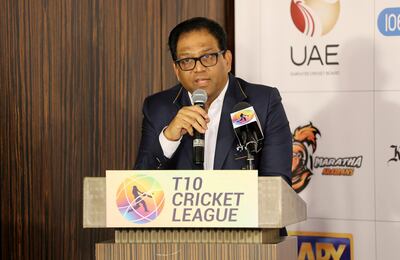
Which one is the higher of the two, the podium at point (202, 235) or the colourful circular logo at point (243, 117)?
the colourful circular logo at point (243, 117)

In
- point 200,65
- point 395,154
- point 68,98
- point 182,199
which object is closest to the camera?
point 182,199

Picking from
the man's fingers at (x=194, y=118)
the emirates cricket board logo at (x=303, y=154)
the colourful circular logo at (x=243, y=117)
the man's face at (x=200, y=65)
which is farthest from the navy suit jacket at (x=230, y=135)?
the emirates cricket board logo at (x=303, y=154)

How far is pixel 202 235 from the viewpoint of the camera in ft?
7.00

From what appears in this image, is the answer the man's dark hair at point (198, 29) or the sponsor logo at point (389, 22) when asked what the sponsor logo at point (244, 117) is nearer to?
the man's dark hair at point (198, 29)

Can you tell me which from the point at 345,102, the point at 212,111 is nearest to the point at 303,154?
the point at 345,102

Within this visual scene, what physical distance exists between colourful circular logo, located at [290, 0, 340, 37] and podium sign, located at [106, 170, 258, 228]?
6.03 feet

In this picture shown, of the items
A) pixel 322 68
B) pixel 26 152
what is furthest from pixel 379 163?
pixel 26 152

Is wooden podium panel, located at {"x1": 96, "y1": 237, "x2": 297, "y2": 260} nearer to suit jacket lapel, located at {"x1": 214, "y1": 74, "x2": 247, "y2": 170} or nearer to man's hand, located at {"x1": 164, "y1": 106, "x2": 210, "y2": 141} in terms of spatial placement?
man's hand, located at {"x1": 164, "y1": 106, "x2": 210, "y2": 141}

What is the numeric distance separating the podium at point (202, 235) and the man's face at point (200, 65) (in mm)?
713

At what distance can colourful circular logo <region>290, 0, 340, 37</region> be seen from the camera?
12.2 ft

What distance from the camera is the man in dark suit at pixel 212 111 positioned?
2.71 m

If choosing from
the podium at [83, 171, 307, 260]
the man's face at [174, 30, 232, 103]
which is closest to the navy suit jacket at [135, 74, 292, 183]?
the man's face at [174, 30, 232, 103]

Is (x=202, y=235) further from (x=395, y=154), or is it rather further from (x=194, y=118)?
(x=395, y=154)

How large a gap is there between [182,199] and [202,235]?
129 millimetres
